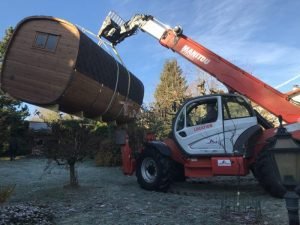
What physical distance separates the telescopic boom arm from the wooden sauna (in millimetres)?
2679

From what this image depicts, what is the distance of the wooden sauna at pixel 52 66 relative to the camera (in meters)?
9.98

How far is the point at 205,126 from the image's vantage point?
1065 cm

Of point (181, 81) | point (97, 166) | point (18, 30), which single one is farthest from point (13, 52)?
point (181, 81)

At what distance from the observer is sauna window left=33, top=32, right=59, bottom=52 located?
10242 millimetres

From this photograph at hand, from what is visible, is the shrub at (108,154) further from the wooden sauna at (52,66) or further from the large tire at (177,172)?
the wooden sauna at (52,66)

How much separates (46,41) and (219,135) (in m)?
4.78

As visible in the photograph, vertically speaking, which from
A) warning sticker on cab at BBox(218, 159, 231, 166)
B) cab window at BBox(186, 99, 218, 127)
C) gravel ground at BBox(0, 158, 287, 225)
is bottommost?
gravel ground at BBox(0, 158, 287, 225)

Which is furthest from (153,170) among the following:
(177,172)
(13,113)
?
(13,113)

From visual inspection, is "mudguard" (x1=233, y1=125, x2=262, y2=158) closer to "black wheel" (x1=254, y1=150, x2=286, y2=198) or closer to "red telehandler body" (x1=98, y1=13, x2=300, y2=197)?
"red telehandler body" (x1=98, y1=13, x2=300, y2=197)

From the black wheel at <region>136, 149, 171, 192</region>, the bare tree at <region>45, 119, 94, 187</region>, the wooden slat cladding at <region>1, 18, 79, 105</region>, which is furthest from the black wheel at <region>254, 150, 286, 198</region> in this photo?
the wooden slat cladding at <region>1, 18, 79, 105</region>

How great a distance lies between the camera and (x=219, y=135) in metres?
10.4

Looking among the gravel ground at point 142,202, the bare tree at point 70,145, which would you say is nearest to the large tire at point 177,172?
the gravel ground at point 142,202

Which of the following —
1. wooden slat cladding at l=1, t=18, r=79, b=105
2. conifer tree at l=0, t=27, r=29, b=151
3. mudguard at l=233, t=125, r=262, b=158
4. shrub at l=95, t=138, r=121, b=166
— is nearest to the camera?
mudguard at l=233, t=125, r=262, b=158

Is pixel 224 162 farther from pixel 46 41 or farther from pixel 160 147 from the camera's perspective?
pixel 46 41
